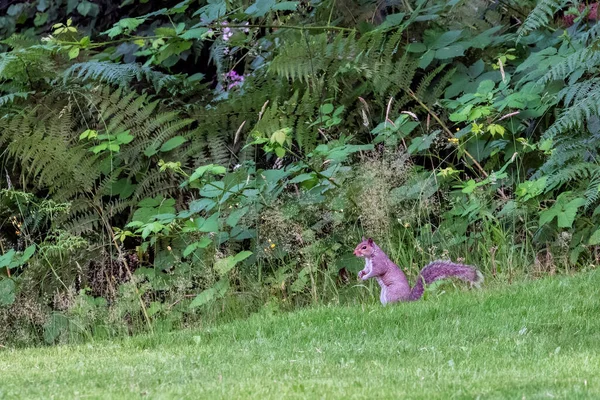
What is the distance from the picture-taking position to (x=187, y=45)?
622 centimetres

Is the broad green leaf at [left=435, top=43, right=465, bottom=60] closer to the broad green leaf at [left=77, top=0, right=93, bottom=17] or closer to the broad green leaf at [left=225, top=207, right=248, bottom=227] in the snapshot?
the broad green leaf at [left=225, top=207, right=248, bottom=227]

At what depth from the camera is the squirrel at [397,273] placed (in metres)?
4.88

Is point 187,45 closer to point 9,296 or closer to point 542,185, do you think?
point 9,296

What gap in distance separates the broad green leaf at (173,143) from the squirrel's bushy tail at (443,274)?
6.92 ft

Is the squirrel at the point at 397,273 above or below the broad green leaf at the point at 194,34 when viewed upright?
below

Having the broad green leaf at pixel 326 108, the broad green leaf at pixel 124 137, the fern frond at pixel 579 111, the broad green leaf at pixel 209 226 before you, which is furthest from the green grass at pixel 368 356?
the broad green leaf at pixel 124 137

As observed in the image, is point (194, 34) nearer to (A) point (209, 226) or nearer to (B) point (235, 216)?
(B) point (235, 216)

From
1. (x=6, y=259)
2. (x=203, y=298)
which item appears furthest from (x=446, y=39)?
(x=6, y=259)

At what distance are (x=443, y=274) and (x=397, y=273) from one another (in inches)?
9.7

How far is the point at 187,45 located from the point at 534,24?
2311 millimetres

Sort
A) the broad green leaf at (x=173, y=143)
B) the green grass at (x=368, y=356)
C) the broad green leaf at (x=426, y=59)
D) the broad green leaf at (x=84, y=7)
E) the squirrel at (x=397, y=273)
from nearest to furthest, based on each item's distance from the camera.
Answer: the green grass at (x=368, y=356) < the squirrel at (x=397, y=273) < the broad green leaf at (x=426, y=59) < the broad green leaf at (x=173, y=143) < the broad green leaf at (x=84, y=7)

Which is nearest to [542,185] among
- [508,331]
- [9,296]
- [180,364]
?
[508,331]

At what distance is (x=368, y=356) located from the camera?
12.3 ft

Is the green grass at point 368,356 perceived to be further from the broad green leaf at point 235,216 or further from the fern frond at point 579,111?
the fern frond at point 579,111
